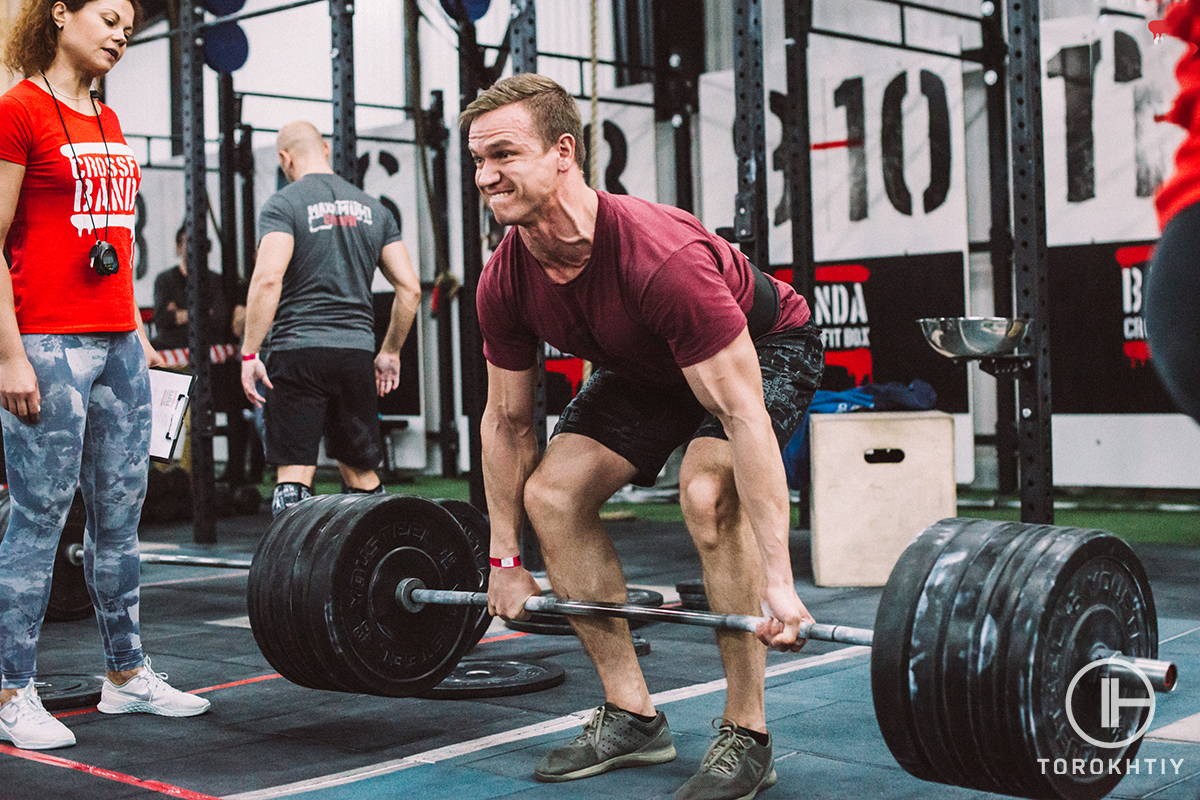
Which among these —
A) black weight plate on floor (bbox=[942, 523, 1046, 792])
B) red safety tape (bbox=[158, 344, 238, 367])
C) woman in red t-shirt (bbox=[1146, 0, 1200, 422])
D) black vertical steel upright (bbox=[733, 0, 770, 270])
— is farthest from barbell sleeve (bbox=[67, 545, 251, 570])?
red safety tape (bbox=[158, 344, 238, 367])

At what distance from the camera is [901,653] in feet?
5.55

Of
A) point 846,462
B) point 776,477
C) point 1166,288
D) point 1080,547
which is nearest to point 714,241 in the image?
point 776,477

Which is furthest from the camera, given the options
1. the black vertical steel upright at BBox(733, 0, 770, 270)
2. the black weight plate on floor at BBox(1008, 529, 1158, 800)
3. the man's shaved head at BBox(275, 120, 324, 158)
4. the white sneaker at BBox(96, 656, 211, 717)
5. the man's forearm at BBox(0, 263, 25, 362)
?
the black vertical steel upright at BBox(733, 0, 770, 270)

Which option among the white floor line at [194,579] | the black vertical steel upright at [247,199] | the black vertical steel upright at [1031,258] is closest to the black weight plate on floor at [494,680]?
the black vertical steel upright at [1031,258]

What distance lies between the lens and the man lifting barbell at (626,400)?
76.6 inches

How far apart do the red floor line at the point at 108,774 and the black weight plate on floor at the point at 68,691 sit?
250 mm

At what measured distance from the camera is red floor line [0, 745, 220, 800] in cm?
214

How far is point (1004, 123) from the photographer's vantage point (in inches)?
262

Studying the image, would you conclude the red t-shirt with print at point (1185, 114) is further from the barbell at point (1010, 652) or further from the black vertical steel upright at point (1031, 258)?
the black vertical steel upright at point (1031, 258)

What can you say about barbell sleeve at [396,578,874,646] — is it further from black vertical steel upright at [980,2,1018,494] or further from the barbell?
black vertical steel upright at [980,2,1018,494]

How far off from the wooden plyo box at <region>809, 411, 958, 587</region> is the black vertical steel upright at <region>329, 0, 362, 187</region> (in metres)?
1.71

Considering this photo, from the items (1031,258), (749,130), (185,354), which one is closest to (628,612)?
(1031,258)

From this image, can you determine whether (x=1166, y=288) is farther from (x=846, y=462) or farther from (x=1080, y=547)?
(x=846, y=462)

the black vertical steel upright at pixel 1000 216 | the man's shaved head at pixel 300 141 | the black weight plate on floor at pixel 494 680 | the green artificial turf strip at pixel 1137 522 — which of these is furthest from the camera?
the black vertical steel upright at pixel 1000 216
